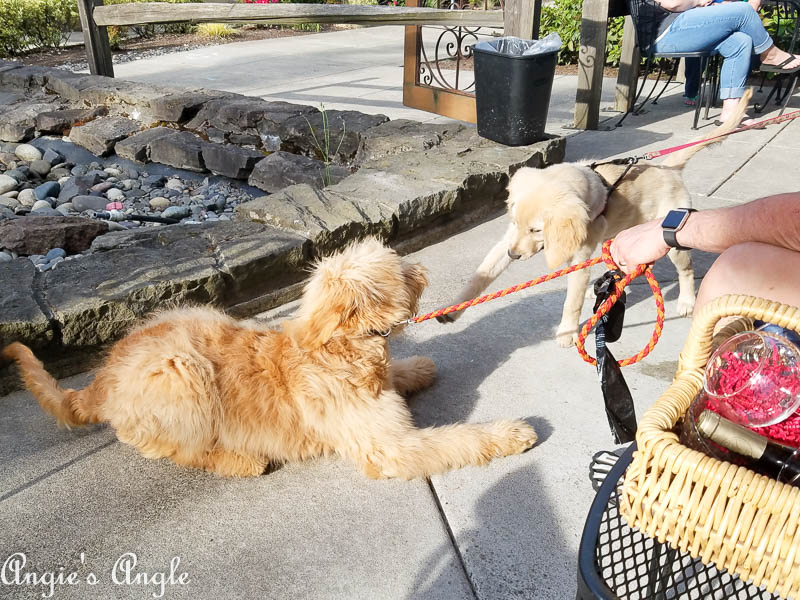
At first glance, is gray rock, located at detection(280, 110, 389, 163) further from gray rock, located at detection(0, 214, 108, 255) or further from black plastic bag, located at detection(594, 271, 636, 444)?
black plastic bag, located at detection(594, 271, 636, 444)

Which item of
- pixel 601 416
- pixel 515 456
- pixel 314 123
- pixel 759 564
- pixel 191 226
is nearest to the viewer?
pixel 759 564

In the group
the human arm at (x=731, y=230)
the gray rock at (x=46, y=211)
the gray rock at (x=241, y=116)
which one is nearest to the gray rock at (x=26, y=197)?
the gray rock at (x=46, y=211)

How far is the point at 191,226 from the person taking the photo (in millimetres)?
4059

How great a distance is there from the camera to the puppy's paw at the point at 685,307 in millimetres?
3764

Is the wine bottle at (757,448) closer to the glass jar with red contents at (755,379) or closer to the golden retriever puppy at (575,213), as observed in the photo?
the glass jar with red contents at (755,379)

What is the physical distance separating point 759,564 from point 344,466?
1802mm

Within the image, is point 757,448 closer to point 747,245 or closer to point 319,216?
point 747,245

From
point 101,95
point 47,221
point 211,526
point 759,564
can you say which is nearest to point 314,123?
point 47,221

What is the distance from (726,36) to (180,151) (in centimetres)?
621

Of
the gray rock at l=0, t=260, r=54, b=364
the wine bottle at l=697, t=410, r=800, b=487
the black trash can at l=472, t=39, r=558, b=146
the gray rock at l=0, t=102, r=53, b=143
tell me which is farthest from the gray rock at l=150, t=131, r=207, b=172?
the wine bottle at l=697, t=410, r=800, b=487

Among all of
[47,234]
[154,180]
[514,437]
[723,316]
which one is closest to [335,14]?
[154,180]

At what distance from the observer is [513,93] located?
536 centimetres

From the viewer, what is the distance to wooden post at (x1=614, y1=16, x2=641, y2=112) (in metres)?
7.75

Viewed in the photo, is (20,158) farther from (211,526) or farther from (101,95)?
(211,526)
